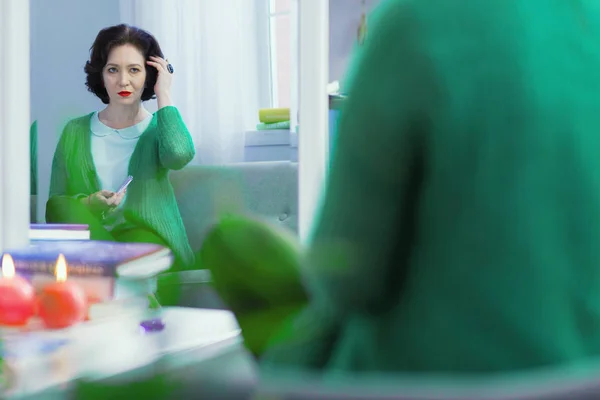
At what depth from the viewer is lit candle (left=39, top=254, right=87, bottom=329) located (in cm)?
38

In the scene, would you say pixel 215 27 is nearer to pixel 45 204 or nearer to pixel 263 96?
pixel 263 96

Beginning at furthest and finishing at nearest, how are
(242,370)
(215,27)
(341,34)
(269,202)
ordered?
(215,27)
(269,202)
(341,34)
(242,370)

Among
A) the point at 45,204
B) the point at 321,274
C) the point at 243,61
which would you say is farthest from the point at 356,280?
the point at 45,204

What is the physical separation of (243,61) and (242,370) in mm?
635

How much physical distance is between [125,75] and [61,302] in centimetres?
47

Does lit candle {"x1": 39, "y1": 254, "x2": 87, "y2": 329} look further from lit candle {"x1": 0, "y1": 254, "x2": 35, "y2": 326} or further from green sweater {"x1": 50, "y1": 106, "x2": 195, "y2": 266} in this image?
green sweater {"x1": 50, "y1": 106, "x2": 195, "y2": 266}

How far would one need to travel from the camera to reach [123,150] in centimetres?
74

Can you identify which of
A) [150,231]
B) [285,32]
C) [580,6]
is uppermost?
[285,32]

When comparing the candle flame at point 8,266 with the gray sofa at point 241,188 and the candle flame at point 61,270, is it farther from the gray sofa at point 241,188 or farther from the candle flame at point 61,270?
the gray sofa at point 241,188

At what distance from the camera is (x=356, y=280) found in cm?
Result: 12

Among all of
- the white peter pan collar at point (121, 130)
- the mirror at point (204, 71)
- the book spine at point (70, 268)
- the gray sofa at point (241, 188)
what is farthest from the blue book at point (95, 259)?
the white peter pan collar at point (121, 130)

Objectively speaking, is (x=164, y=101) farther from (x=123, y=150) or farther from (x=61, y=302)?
(x=61, y=302)

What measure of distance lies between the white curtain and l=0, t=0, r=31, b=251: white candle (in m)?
0.14

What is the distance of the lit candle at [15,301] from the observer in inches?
14.1
